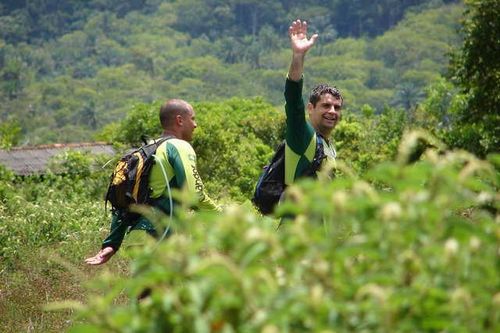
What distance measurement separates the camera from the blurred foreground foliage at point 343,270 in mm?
2223

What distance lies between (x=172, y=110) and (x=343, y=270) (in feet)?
13.9

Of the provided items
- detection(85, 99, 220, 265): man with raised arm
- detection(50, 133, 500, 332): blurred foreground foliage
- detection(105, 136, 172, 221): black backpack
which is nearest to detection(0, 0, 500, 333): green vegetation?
detection(50, 133, 500, 332): blurred foreground foliage

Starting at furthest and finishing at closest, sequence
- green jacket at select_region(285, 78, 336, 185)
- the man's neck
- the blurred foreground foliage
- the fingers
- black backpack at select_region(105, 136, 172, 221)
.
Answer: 1. the man's neck
2. black backpack at select_region(105, 136, 172, 221)
3. the fingers
4. green jacket at select_region(285, 78, 336, 185)
5. the blurred foreground foliage

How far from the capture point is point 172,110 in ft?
21.2

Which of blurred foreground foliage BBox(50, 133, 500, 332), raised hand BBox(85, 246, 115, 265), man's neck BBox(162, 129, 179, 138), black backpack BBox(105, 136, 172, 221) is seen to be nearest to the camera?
blurred foreground foliage BBox(50, 133, 500, 332)

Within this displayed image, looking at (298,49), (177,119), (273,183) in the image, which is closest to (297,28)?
(298,49)

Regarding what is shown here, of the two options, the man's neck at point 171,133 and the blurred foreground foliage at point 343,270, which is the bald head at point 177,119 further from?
the blurred foreground foliage at point 343,270

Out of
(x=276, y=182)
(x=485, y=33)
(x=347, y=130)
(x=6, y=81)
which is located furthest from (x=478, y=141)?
(x=6, y=81)

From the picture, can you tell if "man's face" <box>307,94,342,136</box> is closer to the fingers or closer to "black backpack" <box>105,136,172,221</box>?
the fingers

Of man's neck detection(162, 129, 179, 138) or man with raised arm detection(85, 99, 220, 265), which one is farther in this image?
man's neck detection(162, 129, 179, 138)

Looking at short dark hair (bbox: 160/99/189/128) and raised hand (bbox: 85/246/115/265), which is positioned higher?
short dark hair (bbox: 160/99/189/128)

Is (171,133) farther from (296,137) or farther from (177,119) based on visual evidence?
(296,137)

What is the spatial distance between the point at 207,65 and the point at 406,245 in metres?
184

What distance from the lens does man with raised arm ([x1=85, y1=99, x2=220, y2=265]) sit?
20.7 ft
